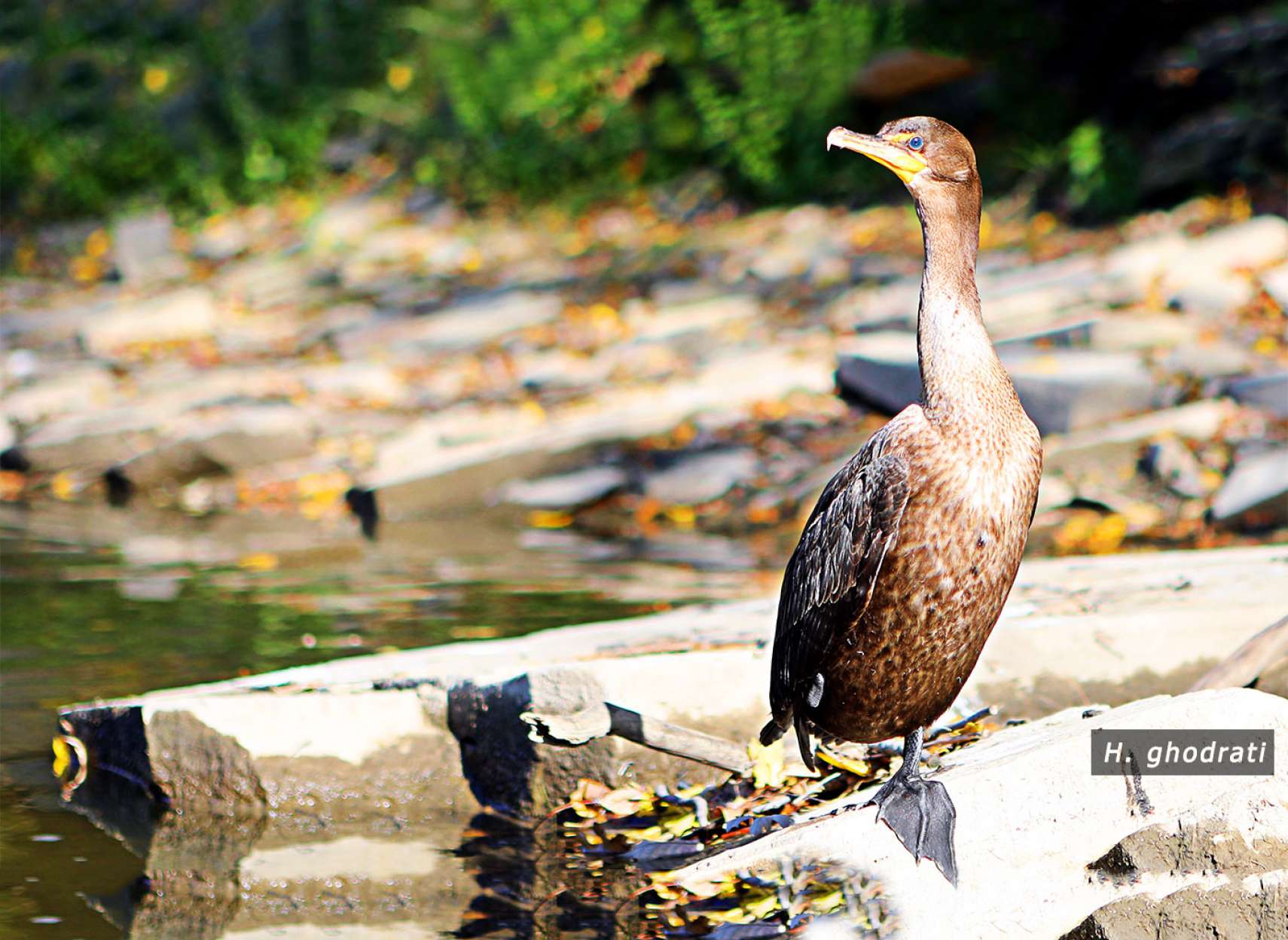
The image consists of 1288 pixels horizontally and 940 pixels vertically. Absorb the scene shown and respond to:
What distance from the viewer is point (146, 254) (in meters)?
17.4

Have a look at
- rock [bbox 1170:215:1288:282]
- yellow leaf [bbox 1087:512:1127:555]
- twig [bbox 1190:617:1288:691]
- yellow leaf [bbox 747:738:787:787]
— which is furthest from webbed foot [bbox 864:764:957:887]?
rock [bbox 1170:215:1288:282]

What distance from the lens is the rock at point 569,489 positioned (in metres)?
9.62

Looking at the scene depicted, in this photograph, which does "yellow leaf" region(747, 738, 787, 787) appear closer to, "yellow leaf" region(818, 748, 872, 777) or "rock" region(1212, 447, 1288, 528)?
"yellow leaf" region(818, 748, 872, 777)

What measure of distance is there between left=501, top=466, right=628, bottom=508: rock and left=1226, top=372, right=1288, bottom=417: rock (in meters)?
3.69

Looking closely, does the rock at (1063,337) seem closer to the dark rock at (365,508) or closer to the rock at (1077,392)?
the rock at (1077,392)

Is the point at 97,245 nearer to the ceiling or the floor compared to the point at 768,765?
nearer to the ceiling

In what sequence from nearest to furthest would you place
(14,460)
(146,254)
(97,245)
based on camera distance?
(14,460) → (146,254) → (97,245)

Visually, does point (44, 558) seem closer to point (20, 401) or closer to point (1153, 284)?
point (20, 401)

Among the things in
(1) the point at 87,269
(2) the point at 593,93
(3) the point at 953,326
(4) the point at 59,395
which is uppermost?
(2) the point at 593,93

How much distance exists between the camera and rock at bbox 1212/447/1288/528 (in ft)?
25.4

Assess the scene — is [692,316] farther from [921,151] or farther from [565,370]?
[921,151]

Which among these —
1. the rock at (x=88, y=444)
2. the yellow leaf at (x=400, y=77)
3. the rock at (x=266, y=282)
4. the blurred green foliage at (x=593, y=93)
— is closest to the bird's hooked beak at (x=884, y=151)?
the rock at (x=88, y=444)

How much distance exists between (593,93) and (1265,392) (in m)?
9.96

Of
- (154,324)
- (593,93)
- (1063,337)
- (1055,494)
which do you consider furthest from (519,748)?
(593,93)
